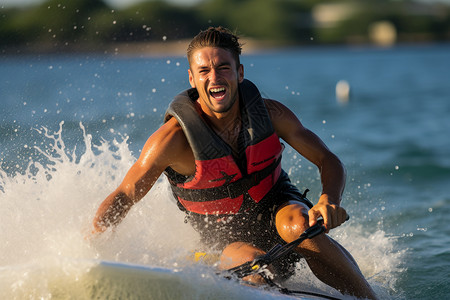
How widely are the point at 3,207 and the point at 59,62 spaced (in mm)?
2462

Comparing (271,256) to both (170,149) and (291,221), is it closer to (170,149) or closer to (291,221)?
(291,221)

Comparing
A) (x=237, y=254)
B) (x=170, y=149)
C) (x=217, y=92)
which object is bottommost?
(x=237, y=254)

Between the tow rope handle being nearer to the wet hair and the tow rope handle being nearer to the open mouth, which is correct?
the open mouth

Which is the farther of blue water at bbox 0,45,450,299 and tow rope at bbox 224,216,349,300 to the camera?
blue water at bbox 0,45,450,299

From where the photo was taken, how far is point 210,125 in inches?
138

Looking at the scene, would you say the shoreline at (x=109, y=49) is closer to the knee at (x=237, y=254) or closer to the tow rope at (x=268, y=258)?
the knee at (x=237, y=254)

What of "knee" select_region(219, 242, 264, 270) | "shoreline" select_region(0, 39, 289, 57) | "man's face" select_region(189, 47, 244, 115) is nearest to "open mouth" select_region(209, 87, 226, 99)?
"man's face" select_region(189, 47, 244, 115)

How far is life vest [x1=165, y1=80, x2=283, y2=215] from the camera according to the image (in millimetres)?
3381

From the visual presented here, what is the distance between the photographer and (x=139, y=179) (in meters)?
3.25

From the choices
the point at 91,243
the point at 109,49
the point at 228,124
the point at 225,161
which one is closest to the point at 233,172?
the point at 225,161

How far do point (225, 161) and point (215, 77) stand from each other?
466 millimetres

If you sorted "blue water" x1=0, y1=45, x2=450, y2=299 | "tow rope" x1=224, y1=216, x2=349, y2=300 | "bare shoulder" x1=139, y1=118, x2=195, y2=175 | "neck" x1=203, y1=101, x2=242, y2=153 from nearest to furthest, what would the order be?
"tow rope" x1=224, y1=216, x2=349, y2=300, "bare shoulder" x1=139, y1=118, x2=195, y2=175, "neck" x1=203, y1=101, x2=242, y2=153, "blue water" x1=0, y1=45, x2=450, y2=299

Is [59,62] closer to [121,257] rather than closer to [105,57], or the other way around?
[105,57]

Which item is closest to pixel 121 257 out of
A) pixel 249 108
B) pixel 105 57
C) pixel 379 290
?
pixel 249 108
